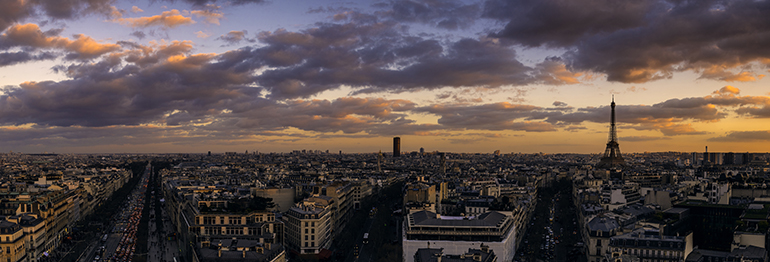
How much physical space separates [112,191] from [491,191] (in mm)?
125079

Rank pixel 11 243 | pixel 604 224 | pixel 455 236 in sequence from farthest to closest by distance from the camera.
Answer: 1. pixel 455 236
2. pixel 604 224
3. pixel 11 243

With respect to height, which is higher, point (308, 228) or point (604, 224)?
point (604, 224)

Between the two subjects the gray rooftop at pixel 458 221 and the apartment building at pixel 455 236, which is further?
the gray rooftop at pixel 458 221

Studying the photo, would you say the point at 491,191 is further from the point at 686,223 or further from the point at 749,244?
the point at 749,244

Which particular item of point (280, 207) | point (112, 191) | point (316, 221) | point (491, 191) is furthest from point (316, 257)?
point (112, 191)

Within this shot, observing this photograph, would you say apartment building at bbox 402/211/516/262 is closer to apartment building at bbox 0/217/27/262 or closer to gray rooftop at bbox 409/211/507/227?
gray rooftop at bbox 409/211/507/227

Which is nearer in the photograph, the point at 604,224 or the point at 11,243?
the point at 11,243

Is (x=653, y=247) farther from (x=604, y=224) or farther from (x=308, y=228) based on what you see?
(x=308, y=228)

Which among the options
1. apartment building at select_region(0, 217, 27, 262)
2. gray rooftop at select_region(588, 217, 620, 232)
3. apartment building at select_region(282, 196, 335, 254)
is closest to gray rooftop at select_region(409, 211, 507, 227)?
gray rooftop at select_region(588, 217, 620, 232)

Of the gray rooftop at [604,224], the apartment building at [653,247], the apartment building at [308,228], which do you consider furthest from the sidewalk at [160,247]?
the apartment building at [653,247]

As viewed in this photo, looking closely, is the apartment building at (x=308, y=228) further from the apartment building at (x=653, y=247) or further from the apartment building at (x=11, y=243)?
the apartment building at (x=653, y=247)

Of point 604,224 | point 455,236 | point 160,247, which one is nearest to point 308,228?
point 455,236

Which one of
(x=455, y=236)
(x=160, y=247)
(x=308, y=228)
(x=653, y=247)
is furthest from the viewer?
(x=160, y=247)

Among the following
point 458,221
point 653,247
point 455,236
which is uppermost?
point 458,221
